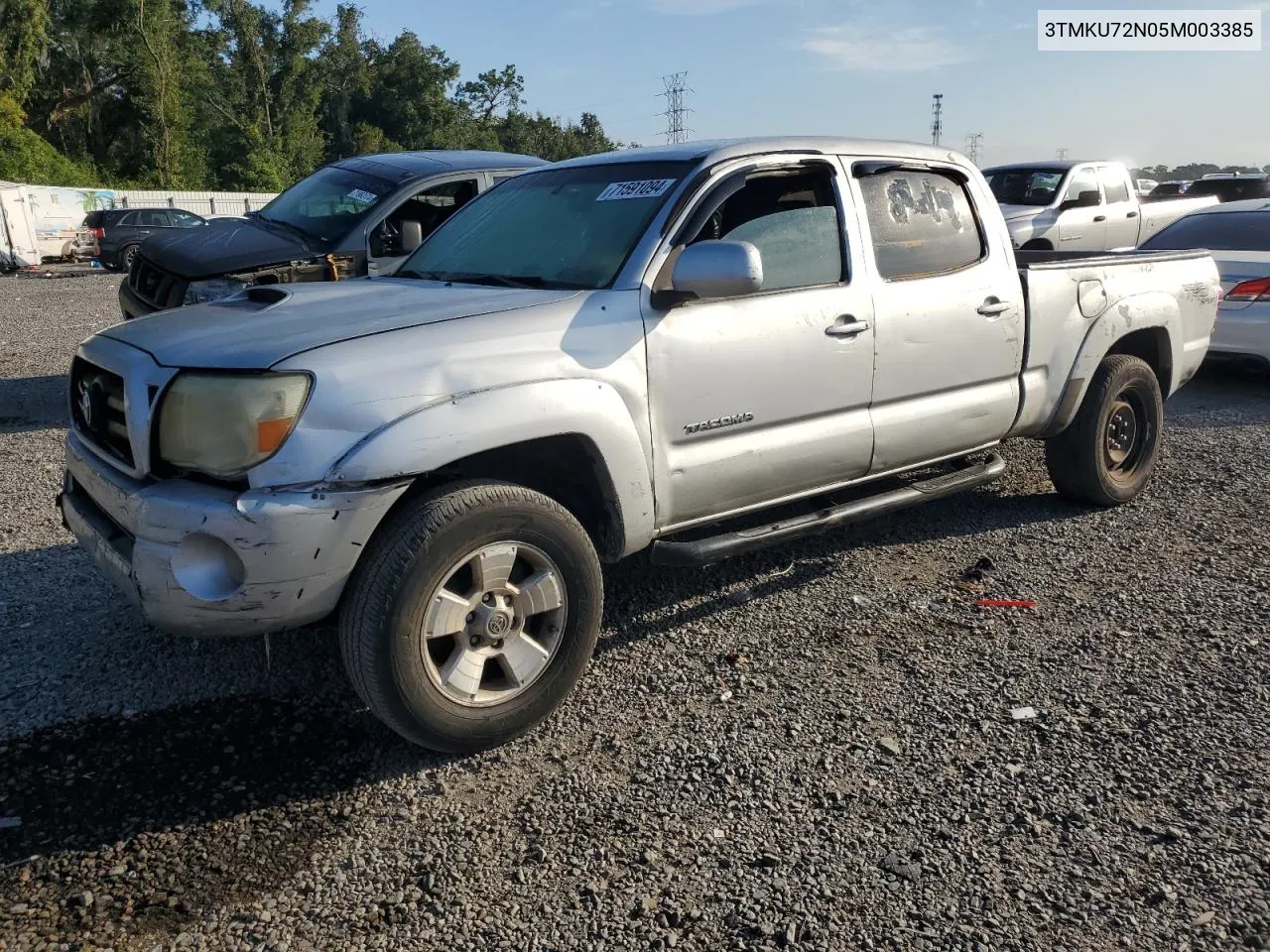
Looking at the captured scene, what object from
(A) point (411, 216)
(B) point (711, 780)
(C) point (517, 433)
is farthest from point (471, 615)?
(A) point (411, 216)

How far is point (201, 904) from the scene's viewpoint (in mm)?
2418

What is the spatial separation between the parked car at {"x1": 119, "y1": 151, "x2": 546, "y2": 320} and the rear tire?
4.25 meters

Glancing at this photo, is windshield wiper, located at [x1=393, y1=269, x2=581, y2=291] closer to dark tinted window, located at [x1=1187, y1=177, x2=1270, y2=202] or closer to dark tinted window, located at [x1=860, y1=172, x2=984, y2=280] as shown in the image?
dark tinted window, located at [x1=860, y1=172, x2=984, y2=280]

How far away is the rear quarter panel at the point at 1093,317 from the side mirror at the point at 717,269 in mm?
1986

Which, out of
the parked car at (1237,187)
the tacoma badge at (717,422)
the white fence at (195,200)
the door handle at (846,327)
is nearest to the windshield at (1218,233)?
the door handle at (846,327)

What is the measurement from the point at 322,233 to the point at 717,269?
5172 mm

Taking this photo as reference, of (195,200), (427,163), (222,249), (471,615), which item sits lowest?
(471,615)

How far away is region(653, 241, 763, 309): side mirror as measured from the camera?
3.23m

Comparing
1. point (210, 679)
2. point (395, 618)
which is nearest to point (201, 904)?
point (395, 618)

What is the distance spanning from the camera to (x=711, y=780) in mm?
2926

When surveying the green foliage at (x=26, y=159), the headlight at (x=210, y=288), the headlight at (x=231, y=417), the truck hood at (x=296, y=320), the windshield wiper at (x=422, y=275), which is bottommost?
the headlight at (x=231, y=417)

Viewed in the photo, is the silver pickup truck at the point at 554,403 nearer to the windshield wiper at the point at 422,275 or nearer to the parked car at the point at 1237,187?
the windshield wiper at the point at 422,275

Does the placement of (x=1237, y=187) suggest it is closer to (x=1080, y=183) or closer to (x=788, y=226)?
(x=1080, y=183)

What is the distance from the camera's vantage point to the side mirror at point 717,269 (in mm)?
3234
